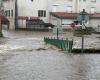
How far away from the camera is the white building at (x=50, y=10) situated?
94125 millimetres

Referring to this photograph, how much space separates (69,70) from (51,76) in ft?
7.08

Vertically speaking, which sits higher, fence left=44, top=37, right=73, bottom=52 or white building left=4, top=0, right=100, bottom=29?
white building left=4, top=0, right=100, bottom=29

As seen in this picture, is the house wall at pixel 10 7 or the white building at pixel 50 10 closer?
the white building at pixel 50 10

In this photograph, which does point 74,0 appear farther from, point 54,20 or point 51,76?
point 51,76

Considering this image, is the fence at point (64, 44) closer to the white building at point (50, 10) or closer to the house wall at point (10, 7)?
the white building at point (50, 10)

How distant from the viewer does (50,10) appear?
9562cm

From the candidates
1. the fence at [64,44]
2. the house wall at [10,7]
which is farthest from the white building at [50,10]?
the fence at [64,44]

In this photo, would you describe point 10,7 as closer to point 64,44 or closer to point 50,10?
point 50,10

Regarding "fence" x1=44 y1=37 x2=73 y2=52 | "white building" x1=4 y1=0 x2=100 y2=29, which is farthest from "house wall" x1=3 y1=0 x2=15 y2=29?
"fence" x1=44 y1=37 x2=73 y2=52

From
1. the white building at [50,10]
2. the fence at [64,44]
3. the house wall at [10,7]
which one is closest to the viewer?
the fence at [64,44]

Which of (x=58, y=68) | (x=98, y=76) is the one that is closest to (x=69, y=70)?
(x=58, y=68)

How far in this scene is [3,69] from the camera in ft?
65.4

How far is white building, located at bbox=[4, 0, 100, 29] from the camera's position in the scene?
309ft

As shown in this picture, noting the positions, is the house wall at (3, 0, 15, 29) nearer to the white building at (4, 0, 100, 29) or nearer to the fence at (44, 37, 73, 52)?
the white building at (4, 0, 100, 29)
